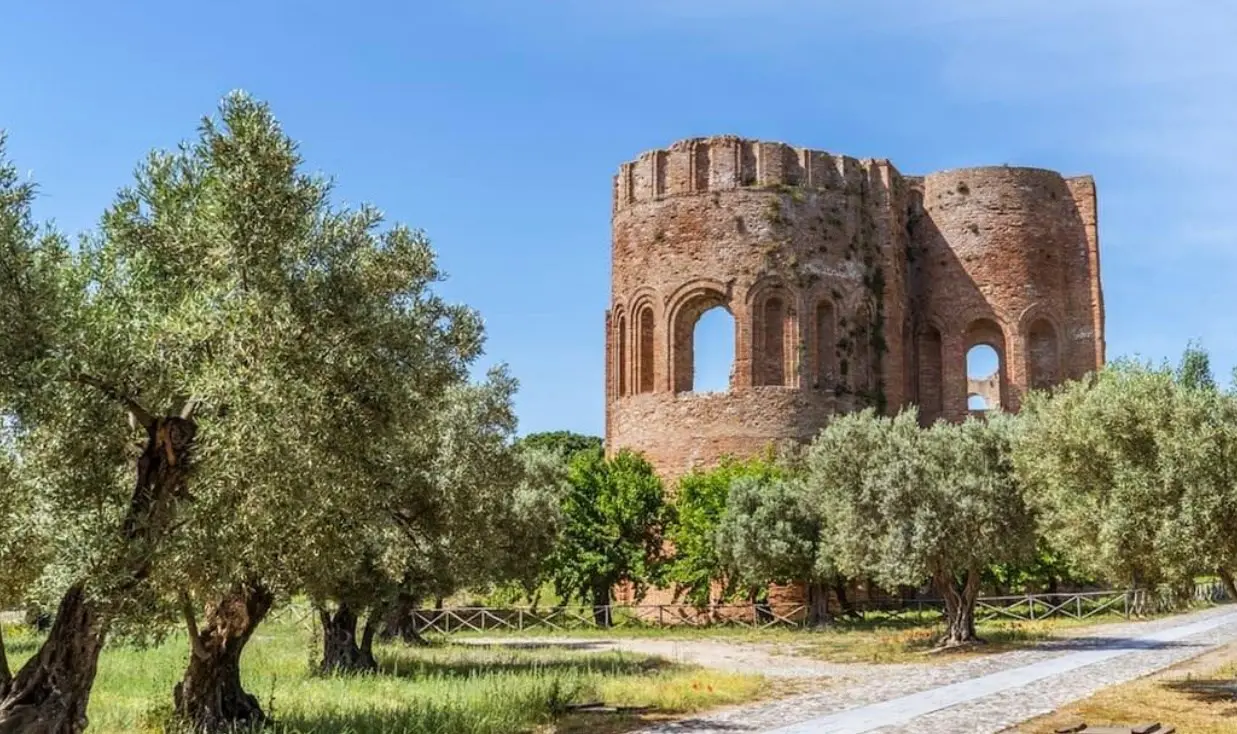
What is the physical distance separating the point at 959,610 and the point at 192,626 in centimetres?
1503

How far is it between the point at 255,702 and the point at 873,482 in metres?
13.0

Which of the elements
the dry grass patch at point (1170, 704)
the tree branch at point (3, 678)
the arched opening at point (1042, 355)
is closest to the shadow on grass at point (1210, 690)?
the dry grass patch at point (1170, 704)

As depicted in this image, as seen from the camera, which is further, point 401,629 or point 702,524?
point 702,524

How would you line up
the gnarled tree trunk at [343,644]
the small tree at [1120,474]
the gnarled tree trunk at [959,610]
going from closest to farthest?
1. the small tree at [1120,474]
2. the gnarled tree trunk at [343,644]
3. the gnarled tree trunk at [959,610]

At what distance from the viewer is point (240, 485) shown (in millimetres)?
9414

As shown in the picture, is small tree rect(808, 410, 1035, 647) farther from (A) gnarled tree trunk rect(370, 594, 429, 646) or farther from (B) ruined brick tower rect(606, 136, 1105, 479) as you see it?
(B) ruined brick tower rect(606, 136, 1105, 479)

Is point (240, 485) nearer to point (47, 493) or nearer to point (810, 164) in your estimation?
point (47, 493)

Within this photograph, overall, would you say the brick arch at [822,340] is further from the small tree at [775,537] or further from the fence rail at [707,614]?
the fence rail at [707,614]

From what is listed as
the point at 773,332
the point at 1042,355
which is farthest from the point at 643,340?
the point at 1042,355

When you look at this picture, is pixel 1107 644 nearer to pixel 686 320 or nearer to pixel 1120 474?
pixel 1120 474

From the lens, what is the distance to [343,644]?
17.6 metres

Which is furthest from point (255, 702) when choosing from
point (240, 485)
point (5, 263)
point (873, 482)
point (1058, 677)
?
point (873, 482)

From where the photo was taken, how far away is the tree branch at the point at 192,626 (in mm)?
10102

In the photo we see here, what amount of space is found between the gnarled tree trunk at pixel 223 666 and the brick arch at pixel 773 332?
2289cm
